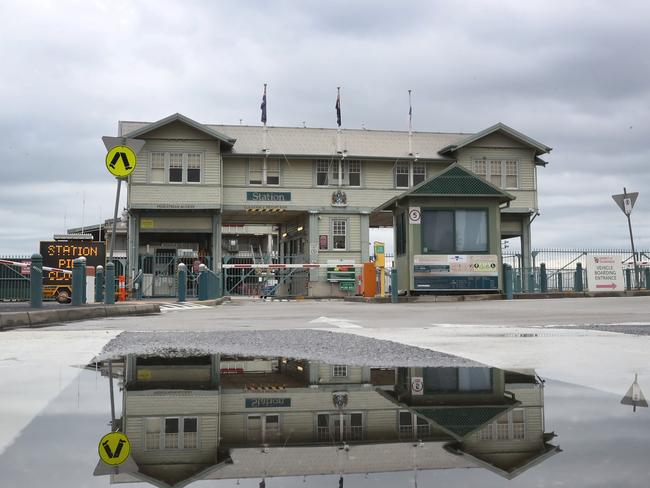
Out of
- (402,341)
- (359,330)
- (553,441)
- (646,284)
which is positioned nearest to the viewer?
Result: (553,441)

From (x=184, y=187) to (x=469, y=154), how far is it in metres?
15.4

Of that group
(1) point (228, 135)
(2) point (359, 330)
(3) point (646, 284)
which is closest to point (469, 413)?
(2) point (359, 330)

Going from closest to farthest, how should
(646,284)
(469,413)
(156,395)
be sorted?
1. (469,413)
2. (156,395)
3. (646,284)

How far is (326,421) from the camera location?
3.67 m

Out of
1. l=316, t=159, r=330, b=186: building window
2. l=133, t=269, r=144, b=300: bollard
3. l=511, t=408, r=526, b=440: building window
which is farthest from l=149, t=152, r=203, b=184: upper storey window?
l=511, t=408, r=526, b=440: building window

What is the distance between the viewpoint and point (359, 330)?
1069 centimetres

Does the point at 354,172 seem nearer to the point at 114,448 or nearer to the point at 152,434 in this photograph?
the point at 152,434

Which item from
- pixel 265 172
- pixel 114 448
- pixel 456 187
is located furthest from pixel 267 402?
pixel 265 172

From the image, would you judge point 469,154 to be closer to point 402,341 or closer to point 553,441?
point 402,341

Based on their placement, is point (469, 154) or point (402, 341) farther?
point (469, 154)

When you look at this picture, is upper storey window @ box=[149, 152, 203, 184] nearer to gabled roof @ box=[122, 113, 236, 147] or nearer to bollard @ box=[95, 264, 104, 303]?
gabled roof @ box=[122, 113, 236, 147]

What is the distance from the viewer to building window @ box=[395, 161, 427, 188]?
132 feet

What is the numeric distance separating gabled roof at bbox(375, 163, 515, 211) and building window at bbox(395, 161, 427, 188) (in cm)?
1349

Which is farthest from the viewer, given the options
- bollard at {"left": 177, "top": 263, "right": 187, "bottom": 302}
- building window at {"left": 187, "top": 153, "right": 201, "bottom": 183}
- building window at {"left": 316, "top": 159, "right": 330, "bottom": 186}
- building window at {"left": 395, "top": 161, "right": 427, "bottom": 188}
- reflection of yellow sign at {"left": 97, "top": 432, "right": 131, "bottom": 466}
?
building window at {"left": 395, "top": 161, "right": 427, "bottom": 188}
